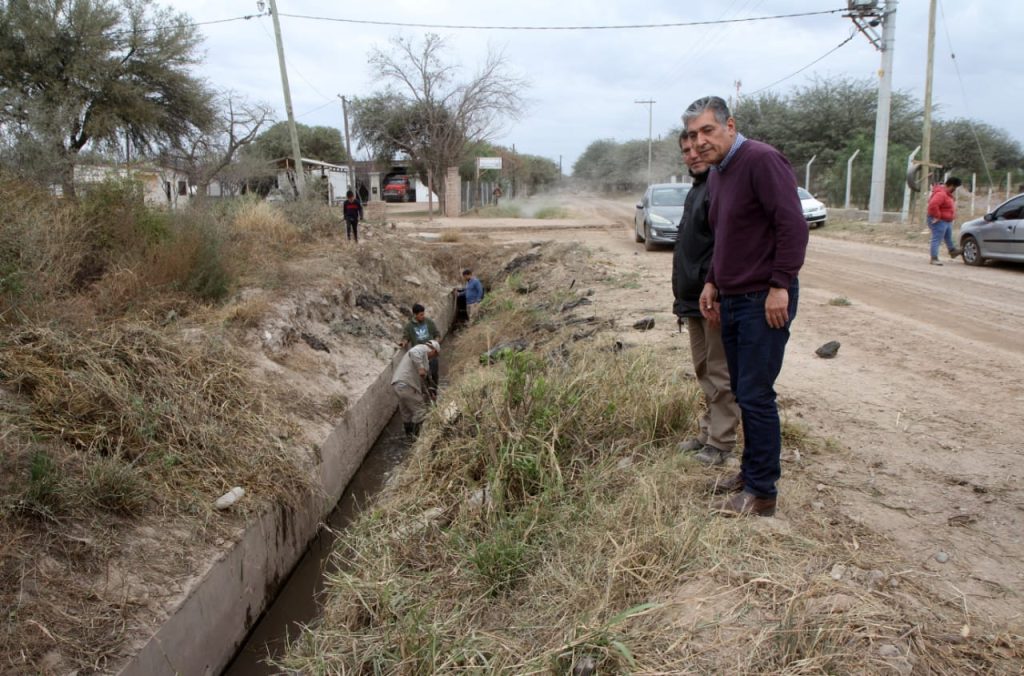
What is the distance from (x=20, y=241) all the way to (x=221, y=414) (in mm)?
2526

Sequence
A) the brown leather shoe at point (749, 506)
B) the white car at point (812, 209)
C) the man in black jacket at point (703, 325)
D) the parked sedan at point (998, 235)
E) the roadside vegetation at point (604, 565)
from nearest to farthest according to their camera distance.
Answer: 1. the roadside vegetation at point (604, 565)
2. the brown leather shoe at point (749, 506)
3. the man in black jacket at point (703, 325)
4. the parked sedan at point (998, 235)
5. the white car at point (812, 209)

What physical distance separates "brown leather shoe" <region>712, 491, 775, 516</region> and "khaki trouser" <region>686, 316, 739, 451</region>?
0.55 meters

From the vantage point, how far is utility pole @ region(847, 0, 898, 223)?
61.9 feet

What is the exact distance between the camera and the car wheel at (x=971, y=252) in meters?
11.1

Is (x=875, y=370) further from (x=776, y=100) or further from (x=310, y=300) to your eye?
(x=776, y=100)

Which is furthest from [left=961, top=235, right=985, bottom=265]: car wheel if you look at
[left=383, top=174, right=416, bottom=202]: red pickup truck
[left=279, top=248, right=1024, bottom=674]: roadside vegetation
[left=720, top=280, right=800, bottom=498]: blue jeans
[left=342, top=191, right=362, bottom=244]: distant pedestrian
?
[left=383, top=174, right=416, bottom=202]: red pickup truck

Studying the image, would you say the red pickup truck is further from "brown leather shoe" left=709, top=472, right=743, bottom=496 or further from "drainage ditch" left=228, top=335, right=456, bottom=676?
"brown leather shoe" left=709, top=472, right=743, bottom=496

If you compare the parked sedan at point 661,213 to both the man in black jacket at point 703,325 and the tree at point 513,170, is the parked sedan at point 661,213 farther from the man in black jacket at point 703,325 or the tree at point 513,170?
the tree at point 513,170

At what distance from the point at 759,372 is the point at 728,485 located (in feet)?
2.48

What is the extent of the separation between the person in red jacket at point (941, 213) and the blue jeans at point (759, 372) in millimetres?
10219

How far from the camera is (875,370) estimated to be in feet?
18.3

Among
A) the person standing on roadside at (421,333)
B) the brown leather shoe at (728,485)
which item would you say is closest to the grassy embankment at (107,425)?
the person standing on roadside at (421,333)

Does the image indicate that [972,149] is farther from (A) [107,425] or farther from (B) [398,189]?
(A) [107,425]

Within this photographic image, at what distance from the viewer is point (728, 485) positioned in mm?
3486
